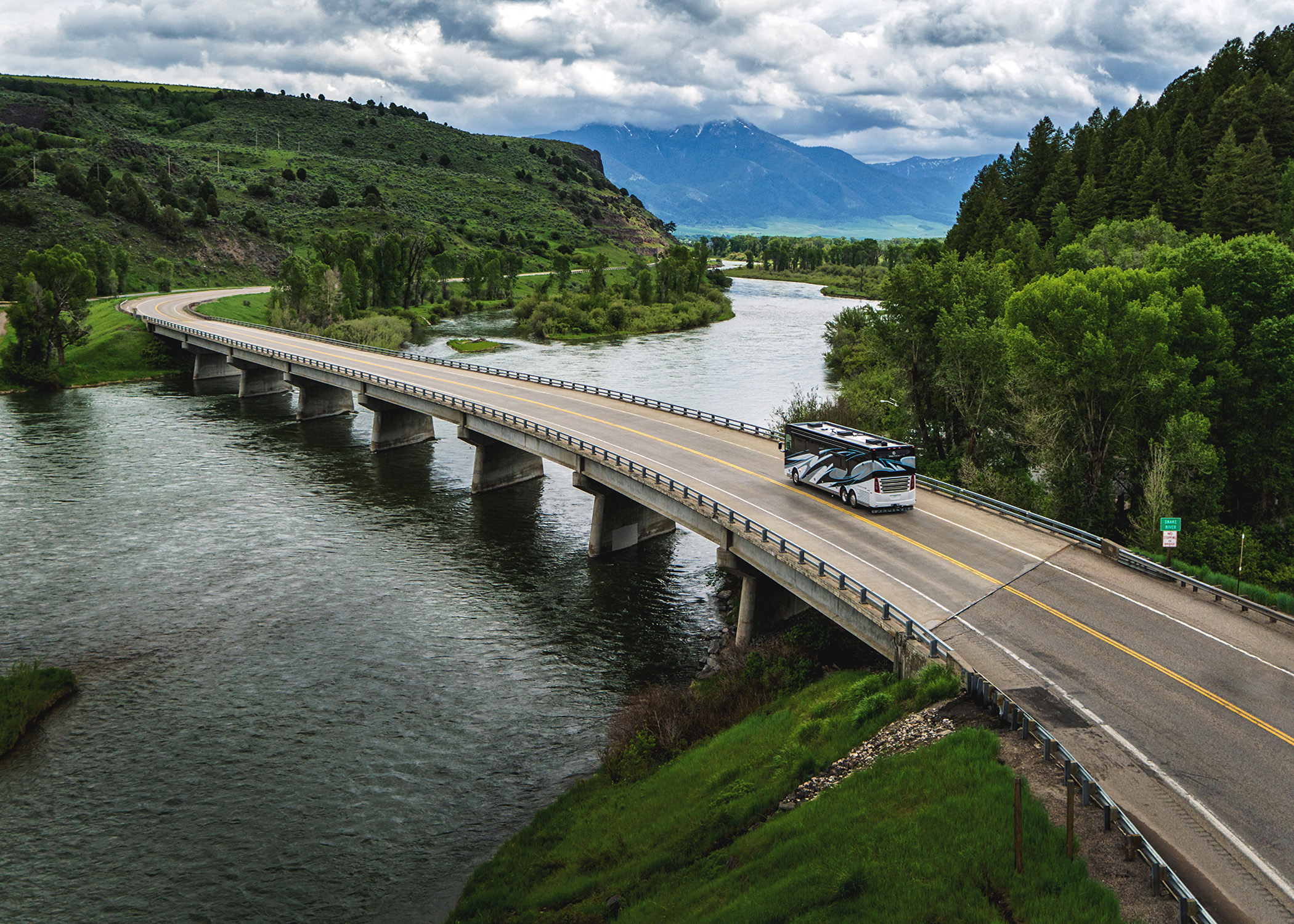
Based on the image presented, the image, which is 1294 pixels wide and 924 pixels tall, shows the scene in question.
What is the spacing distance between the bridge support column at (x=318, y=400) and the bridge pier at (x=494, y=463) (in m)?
26.1

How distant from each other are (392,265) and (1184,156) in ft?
371

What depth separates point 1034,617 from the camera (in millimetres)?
26953

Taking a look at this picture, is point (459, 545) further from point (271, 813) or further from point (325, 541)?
point (271, 813)

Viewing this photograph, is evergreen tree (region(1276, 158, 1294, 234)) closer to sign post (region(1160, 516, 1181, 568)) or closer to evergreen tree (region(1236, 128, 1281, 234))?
evergreen tree (region(1236, 128, 1281, 234))

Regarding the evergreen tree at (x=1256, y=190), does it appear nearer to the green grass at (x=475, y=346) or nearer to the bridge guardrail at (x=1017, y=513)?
the bridge guardrail at (x=1017, y=513)

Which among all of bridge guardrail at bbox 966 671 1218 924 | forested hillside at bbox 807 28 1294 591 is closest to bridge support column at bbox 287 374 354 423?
forested hillside at bbox 807 28 1294 591

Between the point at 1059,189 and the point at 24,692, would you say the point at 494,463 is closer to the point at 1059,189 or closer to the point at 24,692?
the point at 24,692

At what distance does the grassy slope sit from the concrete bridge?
268 centimetres

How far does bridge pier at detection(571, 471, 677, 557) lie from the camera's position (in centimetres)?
4922

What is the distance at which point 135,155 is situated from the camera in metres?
189

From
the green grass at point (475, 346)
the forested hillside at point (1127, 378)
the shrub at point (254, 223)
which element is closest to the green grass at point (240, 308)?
the green grass at point (475, 346)

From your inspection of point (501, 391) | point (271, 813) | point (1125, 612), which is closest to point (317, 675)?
point (271, 813)

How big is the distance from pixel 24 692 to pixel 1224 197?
8550cm

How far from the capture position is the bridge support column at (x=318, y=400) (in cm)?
8256
